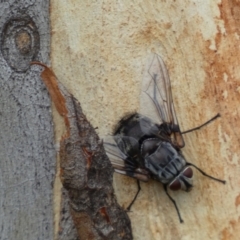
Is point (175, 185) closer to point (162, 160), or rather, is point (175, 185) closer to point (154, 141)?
point (162, 160)

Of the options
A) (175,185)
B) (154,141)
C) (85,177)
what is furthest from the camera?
(154,141)

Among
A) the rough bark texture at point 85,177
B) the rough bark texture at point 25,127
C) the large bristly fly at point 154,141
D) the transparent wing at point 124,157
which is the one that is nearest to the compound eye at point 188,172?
the large bristly fly at point 154,141

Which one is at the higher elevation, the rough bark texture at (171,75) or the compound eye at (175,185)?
the rough bark texture at (171,75)

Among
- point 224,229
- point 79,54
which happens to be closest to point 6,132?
point 79,54

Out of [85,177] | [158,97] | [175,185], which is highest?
[158,97]

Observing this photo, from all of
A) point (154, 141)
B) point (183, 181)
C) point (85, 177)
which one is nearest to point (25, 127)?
point (85, 177)

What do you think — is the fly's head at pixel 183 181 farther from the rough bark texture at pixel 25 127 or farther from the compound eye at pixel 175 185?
the rough bark texture at pixel 25 127
